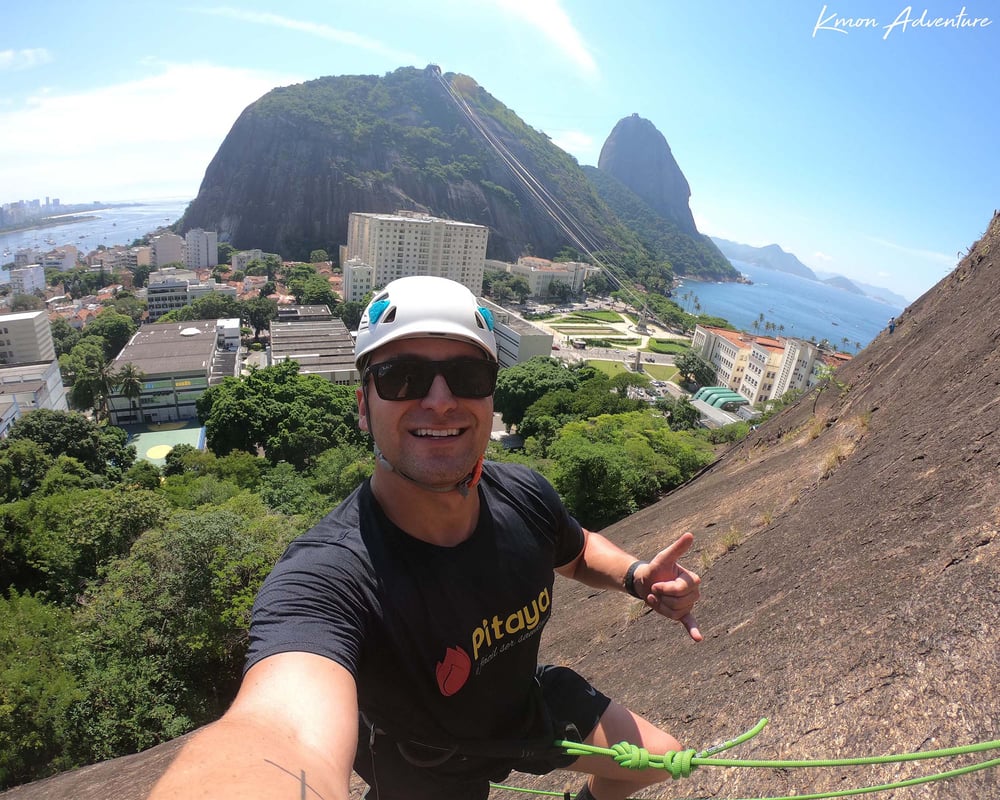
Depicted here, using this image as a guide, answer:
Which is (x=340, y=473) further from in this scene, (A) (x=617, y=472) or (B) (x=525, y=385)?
(B) (x=525, y=385)

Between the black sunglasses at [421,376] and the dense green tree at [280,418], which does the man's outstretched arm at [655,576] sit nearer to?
the black sunglasses at [421,376]

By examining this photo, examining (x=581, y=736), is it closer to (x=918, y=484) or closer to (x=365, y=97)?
(x=918, y=484)

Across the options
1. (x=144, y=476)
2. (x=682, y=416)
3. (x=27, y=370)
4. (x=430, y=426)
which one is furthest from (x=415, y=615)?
(x=27, y=370)

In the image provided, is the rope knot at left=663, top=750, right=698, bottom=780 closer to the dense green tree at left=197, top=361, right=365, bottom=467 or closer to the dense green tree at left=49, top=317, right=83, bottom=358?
the dense green tree at left=197, top=361, right=365, bottom=467

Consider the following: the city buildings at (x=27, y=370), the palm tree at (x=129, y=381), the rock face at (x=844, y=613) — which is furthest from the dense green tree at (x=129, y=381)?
the rock face at (x=844, y=613)

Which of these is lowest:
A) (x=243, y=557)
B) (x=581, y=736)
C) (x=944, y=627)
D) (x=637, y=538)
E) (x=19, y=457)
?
(x=19, y=457)

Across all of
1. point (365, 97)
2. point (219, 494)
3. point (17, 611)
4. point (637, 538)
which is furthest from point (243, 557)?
point (365, 97)
